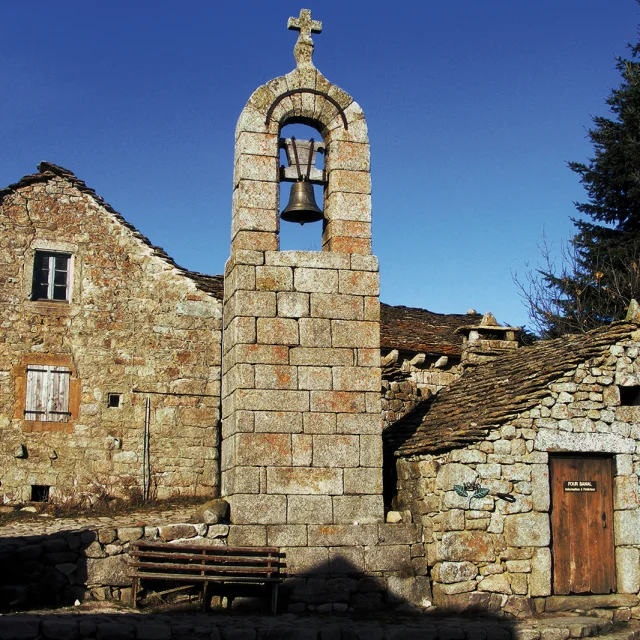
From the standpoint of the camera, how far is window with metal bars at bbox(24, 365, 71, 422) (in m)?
14.2

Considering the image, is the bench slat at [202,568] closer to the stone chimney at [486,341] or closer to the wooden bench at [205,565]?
the wooden bench at [205,565]

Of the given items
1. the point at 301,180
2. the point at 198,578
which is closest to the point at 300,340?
the point at 301,180

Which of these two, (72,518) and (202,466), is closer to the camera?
(72,518)

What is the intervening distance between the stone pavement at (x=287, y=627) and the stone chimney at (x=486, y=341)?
4.42 meters

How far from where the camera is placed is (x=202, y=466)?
14.9m

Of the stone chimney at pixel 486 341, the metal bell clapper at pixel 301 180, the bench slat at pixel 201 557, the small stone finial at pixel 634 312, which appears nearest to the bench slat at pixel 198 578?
the bench slat at pixel 201 557

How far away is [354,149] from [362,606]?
195 inches

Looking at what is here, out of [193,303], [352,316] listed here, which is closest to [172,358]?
[193,303]

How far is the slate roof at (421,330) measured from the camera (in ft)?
53.6

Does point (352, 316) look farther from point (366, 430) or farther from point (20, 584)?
point (20, 584)

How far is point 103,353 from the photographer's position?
14758 mm

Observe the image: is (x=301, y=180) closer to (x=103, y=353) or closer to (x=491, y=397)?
(x=491, y=397)

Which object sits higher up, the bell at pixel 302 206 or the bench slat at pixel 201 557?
the bell at pixel 302 206

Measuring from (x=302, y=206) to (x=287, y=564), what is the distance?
12.6 ft
